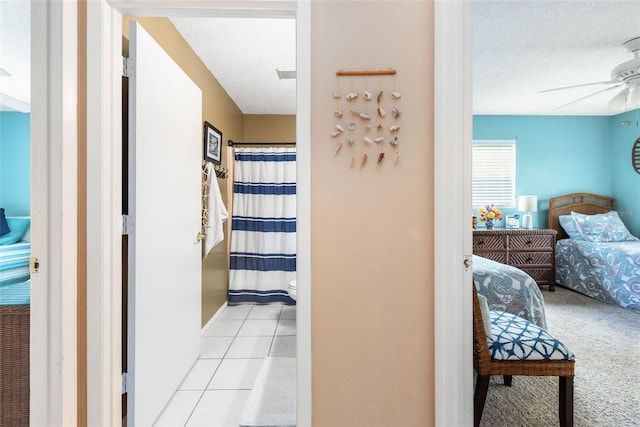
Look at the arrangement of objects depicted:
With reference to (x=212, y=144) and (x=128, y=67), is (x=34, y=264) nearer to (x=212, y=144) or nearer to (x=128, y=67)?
(x=128, y=67)

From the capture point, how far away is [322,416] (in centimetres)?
127

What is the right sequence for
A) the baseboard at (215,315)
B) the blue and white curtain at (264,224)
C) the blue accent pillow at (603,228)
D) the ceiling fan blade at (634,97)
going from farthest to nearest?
1. the blue accent pillow at (603,228)
2. the blue and white curtain at (264,224)
3. the baseboard at (215,315)
4. the ceiling fan blade at (634,97)

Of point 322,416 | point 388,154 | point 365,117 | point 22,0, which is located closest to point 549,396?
point 322,416

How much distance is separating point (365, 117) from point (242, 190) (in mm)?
2686

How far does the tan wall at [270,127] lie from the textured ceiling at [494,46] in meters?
0.51

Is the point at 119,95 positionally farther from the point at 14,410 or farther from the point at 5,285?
the point at 14,410

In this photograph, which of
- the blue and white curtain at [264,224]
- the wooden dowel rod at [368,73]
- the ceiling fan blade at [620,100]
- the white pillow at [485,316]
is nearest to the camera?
the wooden dowel rod at [368,73]

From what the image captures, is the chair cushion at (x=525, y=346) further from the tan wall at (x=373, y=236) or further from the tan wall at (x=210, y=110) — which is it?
the tan wall at (x=210, y=110)

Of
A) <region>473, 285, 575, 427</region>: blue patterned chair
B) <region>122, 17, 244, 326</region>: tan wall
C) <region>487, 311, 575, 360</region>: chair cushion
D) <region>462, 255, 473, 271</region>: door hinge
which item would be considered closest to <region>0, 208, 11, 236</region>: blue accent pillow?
<region>122, 17, 244, 326</region>: tan wall

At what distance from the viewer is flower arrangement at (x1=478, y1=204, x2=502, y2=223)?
4336 mm

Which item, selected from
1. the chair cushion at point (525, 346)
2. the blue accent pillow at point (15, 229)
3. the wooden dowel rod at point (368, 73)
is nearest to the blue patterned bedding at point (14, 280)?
the blue accent pillow at point (15, 229)

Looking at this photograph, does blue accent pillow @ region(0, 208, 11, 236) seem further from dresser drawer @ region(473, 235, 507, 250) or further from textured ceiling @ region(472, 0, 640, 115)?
dresser drawer @ region(473, 235, 507, 250)

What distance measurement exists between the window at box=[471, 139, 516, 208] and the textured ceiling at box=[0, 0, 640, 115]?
3.34 feet

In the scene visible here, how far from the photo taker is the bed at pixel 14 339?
4.24 ft
